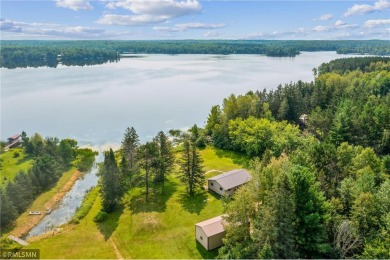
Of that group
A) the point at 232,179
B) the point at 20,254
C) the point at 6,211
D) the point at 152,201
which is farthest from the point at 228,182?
the point at 6,211

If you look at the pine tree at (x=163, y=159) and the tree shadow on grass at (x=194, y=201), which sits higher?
the pine tree at (x=163, y=159)

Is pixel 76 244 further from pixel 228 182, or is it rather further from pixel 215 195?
pixel 228 182

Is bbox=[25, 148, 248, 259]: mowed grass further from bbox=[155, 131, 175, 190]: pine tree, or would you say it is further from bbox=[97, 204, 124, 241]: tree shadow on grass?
bbox=[155, 131, 175, 190]: pine tree

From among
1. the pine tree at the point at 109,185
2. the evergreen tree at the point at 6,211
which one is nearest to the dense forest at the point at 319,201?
the pine tree at the point at 109,185

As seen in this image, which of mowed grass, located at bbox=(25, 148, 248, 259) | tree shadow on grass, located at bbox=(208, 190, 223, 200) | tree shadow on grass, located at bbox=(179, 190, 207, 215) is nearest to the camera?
mowed grass, located at bbox=(25, 148, 248, 259)

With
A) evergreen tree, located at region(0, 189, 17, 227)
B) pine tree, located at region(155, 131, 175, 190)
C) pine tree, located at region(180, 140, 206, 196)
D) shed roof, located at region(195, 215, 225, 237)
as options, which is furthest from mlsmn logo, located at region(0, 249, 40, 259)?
pine tree, located at region(180, 140, 206, 196)

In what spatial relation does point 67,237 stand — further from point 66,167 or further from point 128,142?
point 66,167

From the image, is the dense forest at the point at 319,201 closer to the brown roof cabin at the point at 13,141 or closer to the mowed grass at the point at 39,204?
the mowed grass at the point at 39,204

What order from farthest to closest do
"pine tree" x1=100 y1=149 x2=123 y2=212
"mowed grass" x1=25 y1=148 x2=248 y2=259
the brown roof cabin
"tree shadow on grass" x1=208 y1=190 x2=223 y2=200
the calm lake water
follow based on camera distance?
the calm lake water
the brown roof cabin
"tree shadow on grass" x1=208 y1=190 x2=223 y2=200
"pine tree" x1=100 y1=149 x2=123 y2=212
"mowed grass" x1=25 y1=148 x2=248 y2=259
